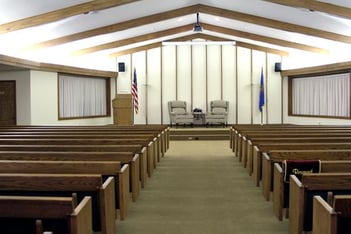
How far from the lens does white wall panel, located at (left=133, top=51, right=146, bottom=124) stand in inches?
544

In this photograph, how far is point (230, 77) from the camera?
45.2ft

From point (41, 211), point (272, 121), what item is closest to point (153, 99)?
point (272, 121)

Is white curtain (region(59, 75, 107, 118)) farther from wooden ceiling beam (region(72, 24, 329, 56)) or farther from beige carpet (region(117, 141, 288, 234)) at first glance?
beige carpet (region(117, 141, 288, 234))

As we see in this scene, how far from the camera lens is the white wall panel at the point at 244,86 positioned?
13.7 meters

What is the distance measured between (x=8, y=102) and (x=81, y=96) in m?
2.90

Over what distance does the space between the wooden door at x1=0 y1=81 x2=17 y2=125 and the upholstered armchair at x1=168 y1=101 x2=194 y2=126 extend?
16.4 ft

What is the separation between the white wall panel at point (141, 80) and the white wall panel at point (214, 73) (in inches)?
90.0

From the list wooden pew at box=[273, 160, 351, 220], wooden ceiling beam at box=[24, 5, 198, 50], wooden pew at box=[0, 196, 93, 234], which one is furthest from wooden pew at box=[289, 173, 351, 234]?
wooden ceiling beam at box=[24, 5, 198, 50]

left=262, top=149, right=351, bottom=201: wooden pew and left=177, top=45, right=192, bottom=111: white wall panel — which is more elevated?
left=177, top=45, right=192, bottom=111: white wall panel

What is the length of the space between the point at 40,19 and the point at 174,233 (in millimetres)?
5670

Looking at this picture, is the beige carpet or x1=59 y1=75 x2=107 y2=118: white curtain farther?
x1=59 y1=75 x2=107 y2=118: white curtain

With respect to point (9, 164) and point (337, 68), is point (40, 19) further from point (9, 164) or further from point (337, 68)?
point (337, 68)

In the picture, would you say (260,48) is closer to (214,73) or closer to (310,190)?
(214,73)

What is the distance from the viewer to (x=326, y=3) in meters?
6.93
